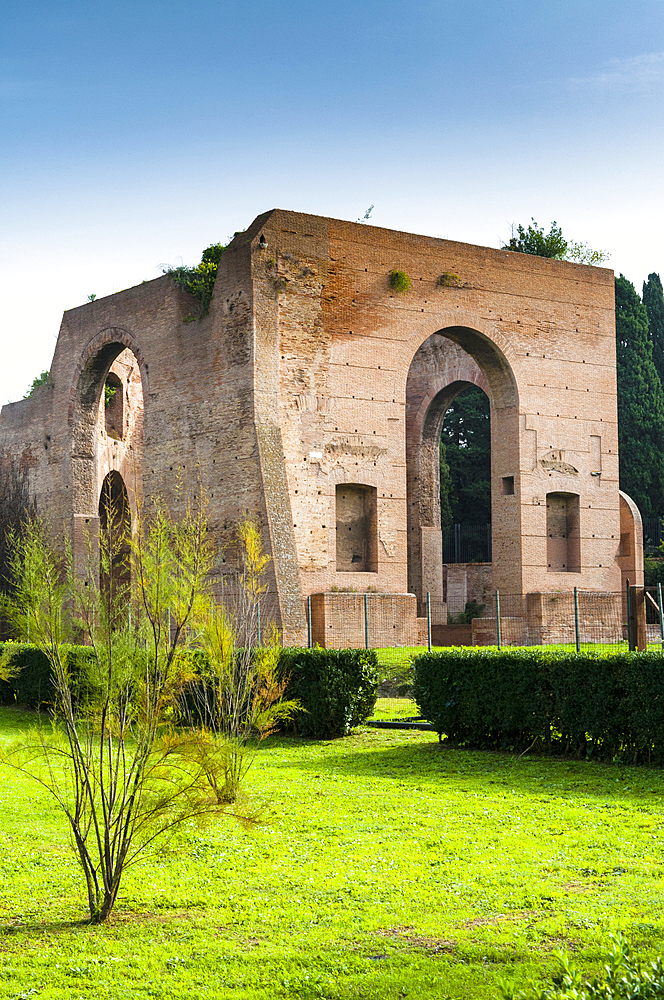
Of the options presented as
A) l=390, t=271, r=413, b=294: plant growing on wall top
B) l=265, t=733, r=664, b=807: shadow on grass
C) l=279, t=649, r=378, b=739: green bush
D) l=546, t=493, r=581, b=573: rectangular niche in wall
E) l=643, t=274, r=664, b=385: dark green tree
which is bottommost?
l=265, t=733, r=664, b=807: shadow on grass

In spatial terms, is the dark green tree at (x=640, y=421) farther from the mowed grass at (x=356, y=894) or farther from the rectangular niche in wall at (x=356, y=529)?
the mowed grass at (x=356, y=894)

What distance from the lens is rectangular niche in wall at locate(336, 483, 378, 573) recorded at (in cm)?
2239

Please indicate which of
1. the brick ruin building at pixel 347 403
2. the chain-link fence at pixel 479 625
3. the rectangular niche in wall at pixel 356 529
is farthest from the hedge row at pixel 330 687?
the rectangular niche in wall at pixel 356 529

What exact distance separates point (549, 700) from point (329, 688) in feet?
10.7

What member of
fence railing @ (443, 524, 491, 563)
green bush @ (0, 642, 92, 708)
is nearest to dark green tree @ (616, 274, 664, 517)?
fence railing @ (443, 524, 491, 563)

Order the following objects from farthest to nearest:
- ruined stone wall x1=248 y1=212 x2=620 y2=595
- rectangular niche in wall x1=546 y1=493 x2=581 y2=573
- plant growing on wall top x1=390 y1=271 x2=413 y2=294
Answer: rectangular niche in wall x1=546 y1=493 x2=581 y2=573, plant growing on wall top x1=390 y1=271 x2=413 y2=294, ruined stone wall x1=248 y1=212 x2=620 y2=595

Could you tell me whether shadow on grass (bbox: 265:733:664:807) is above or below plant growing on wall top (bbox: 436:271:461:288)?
below

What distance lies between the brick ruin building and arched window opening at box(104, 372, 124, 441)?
15.9 ft

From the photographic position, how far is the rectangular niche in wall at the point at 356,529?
2239 centimetres

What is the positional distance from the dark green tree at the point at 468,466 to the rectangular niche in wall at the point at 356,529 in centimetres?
1396

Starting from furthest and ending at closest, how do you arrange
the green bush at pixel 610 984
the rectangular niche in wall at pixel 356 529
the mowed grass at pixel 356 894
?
1. the rectangular niche in wall at pixel 356 529
2. the mowed grass at pixel 356 894
3. the green bush at pixel 610 984

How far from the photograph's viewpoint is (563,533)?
24969mm

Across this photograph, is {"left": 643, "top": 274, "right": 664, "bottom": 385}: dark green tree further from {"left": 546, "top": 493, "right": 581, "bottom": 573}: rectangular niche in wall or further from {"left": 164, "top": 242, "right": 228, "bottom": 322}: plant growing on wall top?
{"left": 164, "top": 242, "right": 228, "bottom": 322}: plant growing on wall top

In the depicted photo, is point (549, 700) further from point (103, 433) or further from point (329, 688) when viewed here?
point (103, 433)
